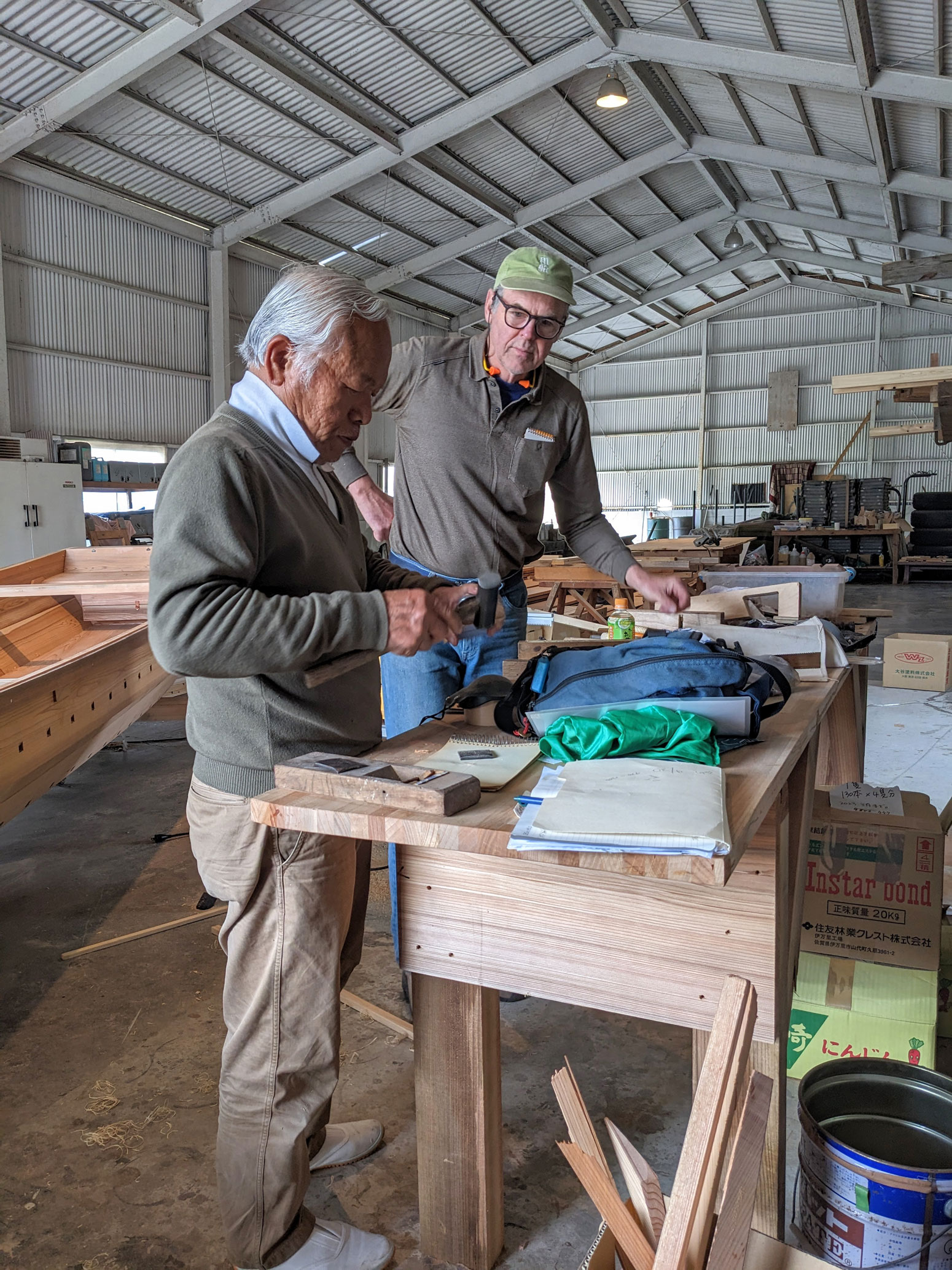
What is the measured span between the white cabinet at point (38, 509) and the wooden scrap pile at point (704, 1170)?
377 inches

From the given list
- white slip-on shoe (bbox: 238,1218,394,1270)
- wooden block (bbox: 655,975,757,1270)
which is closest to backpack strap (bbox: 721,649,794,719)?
wooden block (bbox: 655,975,757,1270)

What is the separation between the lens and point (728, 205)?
15.6 metres

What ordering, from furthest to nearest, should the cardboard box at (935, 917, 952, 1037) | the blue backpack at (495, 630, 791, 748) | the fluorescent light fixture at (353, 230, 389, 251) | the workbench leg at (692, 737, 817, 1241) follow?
the fluorescent light fixture at (353, 230, 389, 251) < the cardboard box at (935, 917, 952, 1037) < the blue backpack at (495, 630, 791, 748) < the workbench leg at (692, 737, 817, 1241)

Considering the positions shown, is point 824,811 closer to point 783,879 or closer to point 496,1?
point 783,879

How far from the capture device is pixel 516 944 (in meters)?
1.45

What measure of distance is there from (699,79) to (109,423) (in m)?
8.40

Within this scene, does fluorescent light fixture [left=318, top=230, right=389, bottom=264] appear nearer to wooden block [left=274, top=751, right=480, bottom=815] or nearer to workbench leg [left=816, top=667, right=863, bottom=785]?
workbench leg [left=816, top=667, right=863, bottom=785]

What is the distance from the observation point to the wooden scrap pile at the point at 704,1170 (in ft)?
3.30

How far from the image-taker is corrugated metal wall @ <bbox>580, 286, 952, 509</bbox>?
765 inches

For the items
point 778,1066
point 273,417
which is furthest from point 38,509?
point 778,1066

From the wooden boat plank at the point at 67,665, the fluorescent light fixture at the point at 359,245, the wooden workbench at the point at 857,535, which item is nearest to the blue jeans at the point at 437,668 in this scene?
the wooden boat plank at the point at 67,665

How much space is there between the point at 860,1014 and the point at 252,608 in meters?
1.79

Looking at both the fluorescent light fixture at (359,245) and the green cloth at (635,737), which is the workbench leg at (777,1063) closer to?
the green cloth at (635,737)

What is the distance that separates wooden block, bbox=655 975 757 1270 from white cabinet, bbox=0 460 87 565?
9.69 metres
